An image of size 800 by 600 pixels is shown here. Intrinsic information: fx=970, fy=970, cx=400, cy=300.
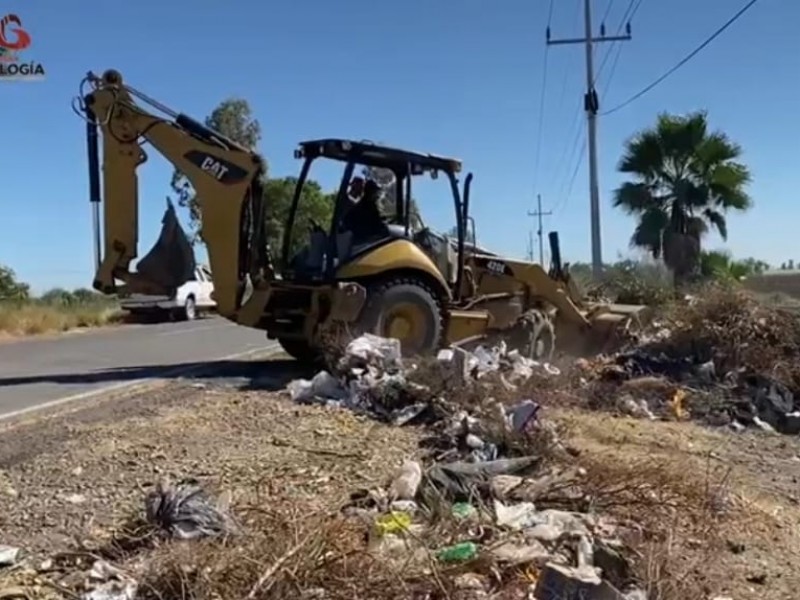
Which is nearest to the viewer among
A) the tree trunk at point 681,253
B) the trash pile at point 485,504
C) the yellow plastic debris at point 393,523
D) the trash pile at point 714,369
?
the trash pile at point 485,504

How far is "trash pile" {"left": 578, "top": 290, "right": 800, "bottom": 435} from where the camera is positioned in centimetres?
1015

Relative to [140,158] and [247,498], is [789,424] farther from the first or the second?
[140,158]

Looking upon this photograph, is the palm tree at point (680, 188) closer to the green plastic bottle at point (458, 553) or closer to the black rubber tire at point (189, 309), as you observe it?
the black rubber tire at point (189, 309)

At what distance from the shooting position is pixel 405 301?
11.7m

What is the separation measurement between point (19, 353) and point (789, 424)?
1345cm

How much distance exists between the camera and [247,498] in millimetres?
5672

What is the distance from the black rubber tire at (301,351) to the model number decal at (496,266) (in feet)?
9.19

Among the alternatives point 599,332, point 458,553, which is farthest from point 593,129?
point 458,553

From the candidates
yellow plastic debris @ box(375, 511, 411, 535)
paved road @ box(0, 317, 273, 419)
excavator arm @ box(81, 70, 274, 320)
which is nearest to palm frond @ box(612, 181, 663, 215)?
paved road @ box(0, 317, 273, 419)

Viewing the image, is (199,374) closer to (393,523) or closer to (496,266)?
(496,266)

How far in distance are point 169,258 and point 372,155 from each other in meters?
2.86

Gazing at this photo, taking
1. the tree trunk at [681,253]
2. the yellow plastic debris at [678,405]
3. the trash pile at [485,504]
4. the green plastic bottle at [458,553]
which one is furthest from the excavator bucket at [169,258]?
the tree trunk at [681,253]

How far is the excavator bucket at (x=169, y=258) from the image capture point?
12117 millimetres

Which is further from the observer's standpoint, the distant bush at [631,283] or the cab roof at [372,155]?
the distant bush at [631,283]
